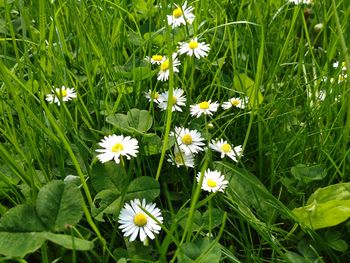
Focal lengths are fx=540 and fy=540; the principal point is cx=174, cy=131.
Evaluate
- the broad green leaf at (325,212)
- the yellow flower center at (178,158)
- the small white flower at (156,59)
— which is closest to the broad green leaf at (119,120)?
the yellow flower center at (178,158)

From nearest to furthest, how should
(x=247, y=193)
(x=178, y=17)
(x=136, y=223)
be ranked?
(x=136, y=223), (x=247, y=193), (x=178, y=17)

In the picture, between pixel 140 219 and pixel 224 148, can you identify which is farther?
pixel 224 148

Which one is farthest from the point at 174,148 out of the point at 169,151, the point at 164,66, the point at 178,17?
the point at 178,17

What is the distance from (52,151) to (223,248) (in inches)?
13.7

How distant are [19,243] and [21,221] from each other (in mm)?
38

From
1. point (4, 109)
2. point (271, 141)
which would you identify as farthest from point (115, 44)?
point (271, 141)

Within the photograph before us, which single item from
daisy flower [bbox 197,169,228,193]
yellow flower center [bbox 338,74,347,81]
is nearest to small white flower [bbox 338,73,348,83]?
yellow flower center [bbox 338,74,347,81]

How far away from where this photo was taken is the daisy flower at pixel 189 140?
98 cm

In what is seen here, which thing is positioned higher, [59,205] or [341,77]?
[341,77]

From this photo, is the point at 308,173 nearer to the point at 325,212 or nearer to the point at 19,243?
the point at 325,212

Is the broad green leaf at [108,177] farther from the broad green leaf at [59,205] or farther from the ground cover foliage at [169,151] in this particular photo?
the broad green leaf at [59,205]

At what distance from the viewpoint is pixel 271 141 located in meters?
0.99

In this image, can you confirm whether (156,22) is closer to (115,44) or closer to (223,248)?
(115,44)

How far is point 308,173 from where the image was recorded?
967mm
